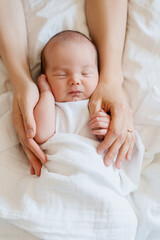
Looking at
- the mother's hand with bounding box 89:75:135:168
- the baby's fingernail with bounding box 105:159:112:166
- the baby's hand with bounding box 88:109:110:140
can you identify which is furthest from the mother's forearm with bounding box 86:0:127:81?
the baby's fingernail with bounding box 105:159:112:166

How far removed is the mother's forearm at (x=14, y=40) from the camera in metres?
1.02

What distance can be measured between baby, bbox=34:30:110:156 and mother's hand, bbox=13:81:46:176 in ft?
0.12

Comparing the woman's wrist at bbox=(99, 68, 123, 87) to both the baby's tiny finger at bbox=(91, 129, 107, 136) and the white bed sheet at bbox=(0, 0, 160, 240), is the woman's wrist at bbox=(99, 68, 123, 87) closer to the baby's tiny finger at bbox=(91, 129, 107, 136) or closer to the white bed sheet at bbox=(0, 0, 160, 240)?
the white bed sheet at bbox=(0, 0, 160, 240)

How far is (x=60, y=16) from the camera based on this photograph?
1.16 metres

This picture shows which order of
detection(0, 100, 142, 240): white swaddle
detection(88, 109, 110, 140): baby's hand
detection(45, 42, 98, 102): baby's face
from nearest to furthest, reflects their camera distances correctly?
detection(0, 100, 142, 240): white swaddle < detection(88, 109, 110, 140): baby's hand < detection(45, 42, 98, 102): baby's face

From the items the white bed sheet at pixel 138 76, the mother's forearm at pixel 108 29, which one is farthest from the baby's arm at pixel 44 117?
the mother's forearm at pixel 108 29

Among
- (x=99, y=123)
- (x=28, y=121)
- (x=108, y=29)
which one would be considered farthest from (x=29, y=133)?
(x=108, y=29)

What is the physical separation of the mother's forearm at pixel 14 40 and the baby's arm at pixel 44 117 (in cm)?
13

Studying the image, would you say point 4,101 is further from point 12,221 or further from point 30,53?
point 12,221

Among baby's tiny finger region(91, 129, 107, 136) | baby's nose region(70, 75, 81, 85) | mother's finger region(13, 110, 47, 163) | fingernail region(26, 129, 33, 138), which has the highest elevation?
baby's nose region(70, 75, 81, 85)

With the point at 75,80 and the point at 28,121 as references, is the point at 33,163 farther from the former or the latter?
the point at 75,80

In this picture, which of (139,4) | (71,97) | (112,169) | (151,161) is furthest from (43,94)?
(139,4)

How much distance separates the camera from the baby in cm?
95

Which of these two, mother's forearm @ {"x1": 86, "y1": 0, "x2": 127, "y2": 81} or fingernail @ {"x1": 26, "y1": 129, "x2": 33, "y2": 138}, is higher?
mother's forearm @ {"x1": 86, "y1": 0, "x2": 127, "y2": 81}
